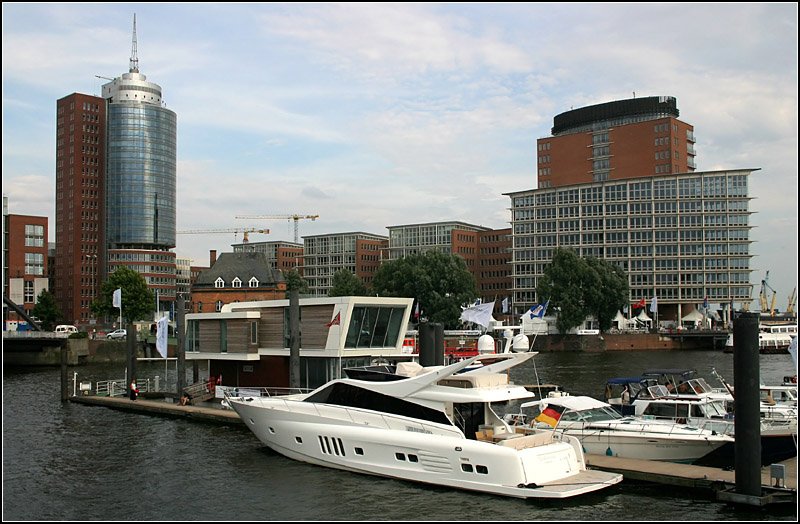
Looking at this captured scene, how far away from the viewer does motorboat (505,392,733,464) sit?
2955 cm

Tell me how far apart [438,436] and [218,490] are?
26.3 ft

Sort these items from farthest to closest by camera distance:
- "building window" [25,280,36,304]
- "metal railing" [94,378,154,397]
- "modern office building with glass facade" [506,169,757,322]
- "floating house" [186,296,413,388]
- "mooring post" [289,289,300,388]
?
"building window" [25,280,36,304] < "modern office building with glass facade" [506,169,757,322] < "metal railing" [94,378,154,397] < "floating house" [186,296,413,388] < "mooring post" [289,289,300,388]

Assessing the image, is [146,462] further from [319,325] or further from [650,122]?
[650,122]

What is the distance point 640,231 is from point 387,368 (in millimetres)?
118679

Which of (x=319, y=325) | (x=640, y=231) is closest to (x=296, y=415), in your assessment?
(x=319, y=325)

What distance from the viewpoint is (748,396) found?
23.9 meters

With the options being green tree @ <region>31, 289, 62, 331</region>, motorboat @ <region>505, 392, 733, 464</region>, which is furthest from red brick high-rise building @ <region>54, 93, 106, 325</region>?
motorboat @ <region>505, 392, 733, 464</region>

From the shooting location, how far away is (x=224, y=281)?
132 meters

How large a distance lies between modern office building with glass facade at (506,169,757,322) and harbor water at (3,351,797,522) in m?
115

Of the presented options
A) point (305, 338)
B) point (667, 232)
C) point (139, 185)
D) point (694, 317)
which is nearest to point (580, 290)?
point (694, 317)

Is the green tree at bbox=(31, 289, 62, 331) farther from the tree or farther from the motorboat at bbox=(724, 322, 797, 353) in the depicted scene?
the motorboat at bbox=(724, 322, 797, 353)

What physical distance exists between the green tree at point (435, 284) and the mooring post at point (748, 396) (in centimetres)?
10932

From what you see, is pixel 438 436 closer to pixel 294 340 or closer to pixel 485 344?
pixel 485 344

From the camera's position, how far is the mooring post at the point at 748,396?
78.2 ft
